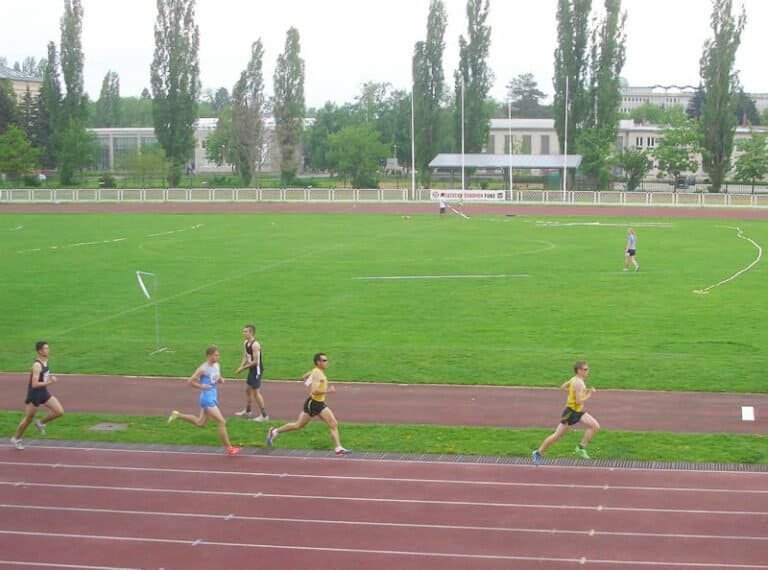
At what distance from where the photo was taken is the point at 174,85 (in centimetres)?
9875

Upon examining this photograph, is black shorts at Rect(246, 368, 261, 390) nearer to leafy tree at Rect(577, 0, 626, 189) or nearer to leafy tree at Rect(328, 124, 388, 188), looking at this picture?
leafy tree at Rect(577, 0, 626, 189)

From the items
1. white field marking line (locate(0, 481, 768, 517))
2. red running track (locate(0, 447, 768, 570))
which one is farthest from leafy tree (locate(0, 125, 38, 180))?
white field marking line (locate(0, 481, 768, 517))

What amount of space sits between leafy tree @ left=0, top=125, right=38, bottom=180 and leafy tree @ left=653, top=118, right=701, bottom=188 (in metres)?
59.8

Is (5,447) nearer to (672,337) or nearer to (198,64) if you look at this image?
(672,337)

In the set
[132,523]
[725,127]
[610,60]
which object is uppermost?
[610,60]

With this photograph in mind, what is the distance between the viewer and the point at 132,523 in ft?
44.6

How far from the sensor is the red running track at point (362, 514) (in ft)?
40.5

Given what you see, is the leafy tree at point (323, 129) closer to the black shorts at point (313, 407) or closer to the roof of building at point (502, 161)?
the roof of building at point (502, 161)

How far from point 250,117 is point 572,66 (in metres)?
32.9

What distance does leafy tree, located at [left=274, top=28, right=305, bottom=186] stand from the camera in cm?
10481

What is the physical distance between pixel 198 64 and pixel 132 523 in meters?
92.0

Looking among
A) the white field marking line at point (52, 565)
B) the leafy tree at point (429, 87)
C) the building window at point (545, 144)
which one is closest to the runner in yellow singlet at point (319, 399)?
the white field marking line at point (52, 565)

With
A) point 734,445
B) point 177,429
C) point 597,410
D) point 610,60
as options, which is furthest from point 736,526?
point 610,60

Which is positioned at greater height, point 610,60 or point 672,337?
point 610,60
